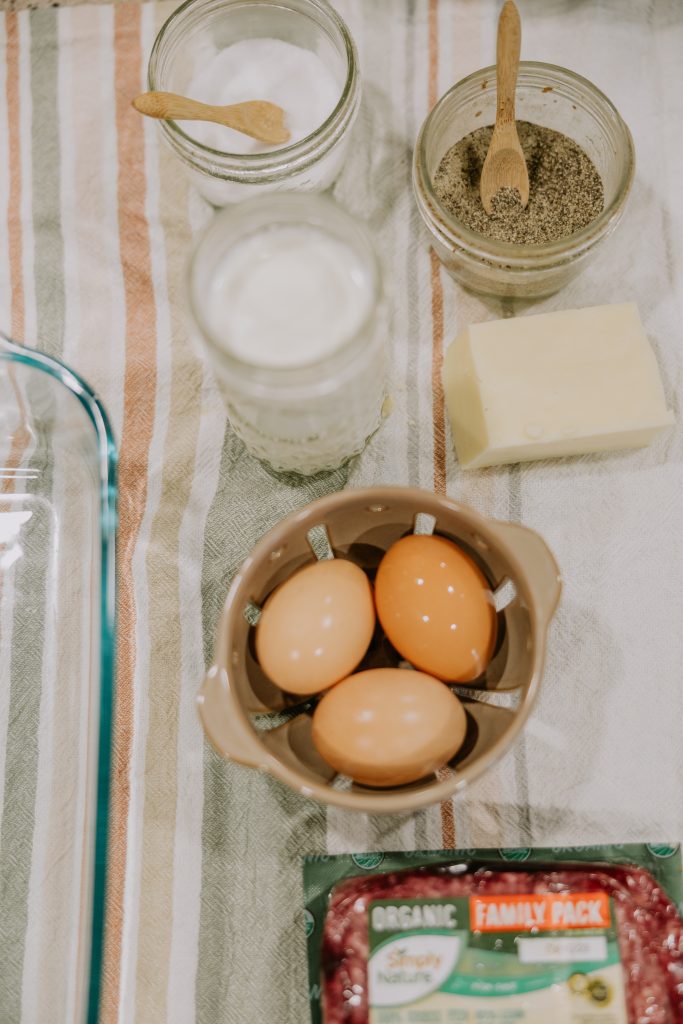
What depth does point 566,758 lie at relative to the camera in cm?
66

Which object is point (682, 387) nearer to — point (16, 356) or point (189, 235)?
point (189, 235)

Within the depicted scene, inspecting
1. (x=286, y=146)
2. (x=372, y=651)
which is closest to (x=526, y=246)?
(x=286, y=146)

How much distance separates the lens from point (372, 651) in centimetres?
62

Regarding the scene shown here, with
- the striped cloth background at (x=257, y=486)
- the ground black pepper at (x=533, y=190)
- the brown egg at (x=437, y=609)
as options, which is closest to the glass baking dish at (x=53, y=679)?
the striped cloth background at (x=257, y=486)

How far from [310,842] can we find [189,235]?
1.68ft

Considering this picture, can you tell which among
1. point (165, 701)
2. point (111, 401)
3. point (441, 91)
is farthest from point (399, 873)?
point (441, 91)

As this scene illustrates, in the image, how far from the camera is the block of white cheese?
0.63 metres

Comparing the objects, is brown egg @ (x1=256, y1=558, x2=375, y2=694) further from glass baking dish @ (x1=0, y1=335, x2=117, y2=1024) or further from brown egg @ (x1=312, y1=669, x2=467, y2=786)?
glass baking dish @ (x1=0, y1=335, x2=117, y2=1024)

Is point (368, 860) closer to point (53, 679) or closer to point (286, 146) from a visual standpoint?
point (53, 679)

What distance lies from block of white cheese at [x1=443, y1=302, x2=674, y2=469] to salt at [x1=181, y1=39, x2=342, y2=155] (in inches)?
8.7

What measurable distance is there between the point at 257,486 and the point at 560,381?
254mm

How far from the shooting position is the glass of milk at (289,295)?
0.53 meters

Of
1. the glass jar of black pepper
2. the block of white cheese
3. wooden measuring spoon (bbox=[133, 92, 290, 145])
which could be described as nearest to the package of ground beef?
the block of white cheese

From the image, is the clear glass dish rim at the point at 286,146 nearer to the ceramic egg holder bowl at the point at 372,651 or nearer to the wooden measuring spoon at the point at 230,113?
the wooden measuring spoon at the point at 230,113
